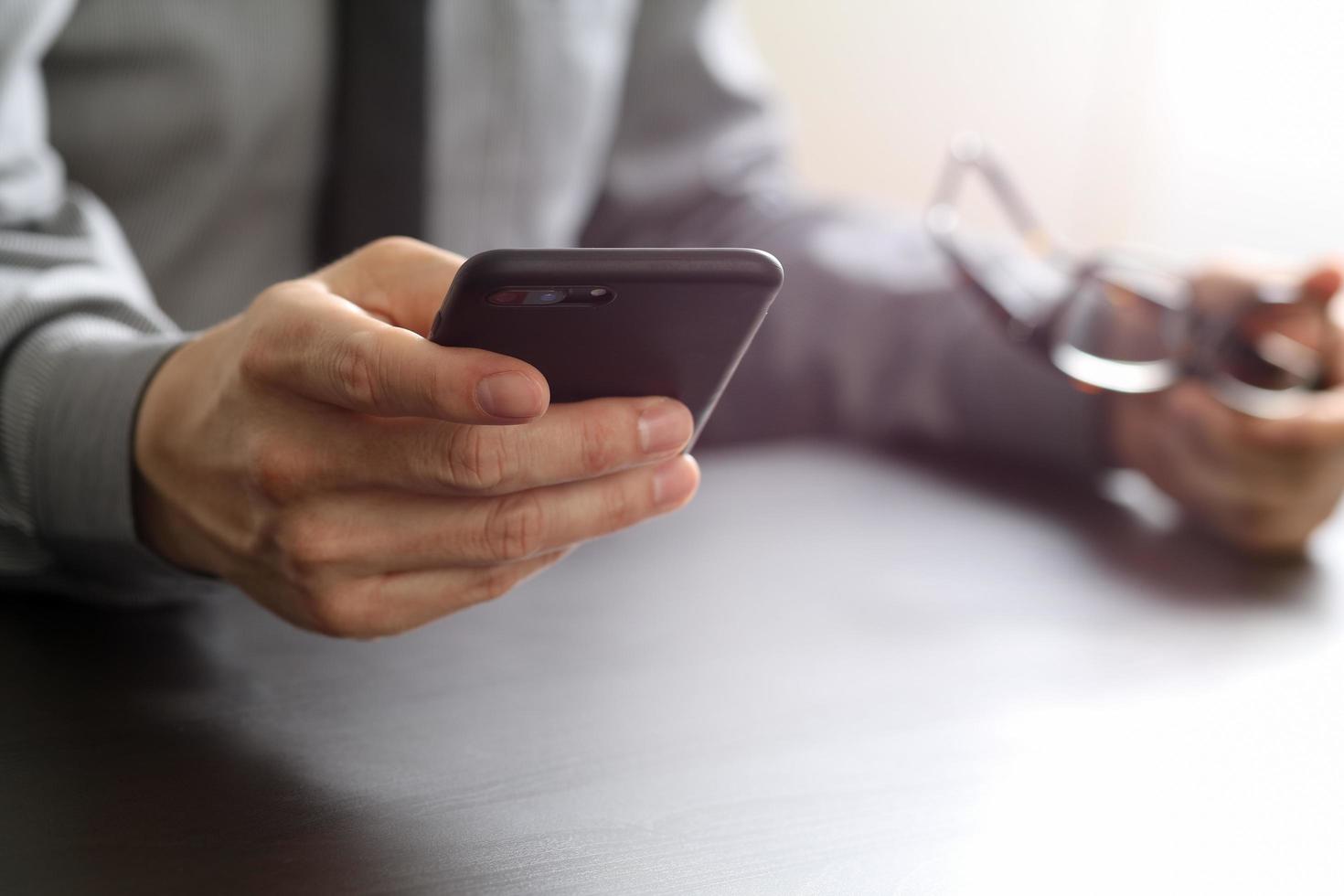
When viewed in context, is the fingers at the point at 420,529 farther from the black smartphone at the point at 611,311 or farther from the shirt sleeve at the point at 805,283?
the shirt sleeve at the point at 805,283

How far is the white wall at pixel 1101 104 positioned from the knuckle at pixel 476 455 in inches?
59.4

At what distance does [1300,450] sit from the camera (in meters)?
0.63

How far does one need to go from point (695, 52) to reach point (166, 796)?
78 cm

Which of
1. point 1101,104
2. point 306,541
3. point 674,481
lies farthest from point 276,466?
point 1101,104

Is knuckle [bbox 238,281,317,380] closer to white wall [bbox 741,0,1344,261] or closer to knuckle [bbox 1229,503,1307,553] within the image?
knuckle [bbox 1229,503,1307,553]

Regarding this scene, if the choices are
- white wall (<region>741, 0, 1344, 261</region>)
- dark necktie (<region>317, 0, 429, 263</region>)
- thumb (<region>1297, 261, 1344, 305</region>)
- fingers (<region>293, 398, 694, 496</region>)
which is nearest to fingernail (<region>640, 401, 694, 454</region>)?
fingers (<region>293, 398, 694, 496</region>)

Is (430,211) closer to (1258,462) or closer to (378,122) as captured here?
(378,122)

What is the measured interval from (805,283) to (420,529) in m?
0.57

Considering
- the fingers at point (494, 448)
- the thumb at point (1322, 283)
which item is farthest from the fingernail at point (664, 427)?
the thumb at point (1322, 283)

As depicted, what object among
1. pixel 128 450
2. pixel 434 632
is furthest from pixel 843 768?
pixel 128 450

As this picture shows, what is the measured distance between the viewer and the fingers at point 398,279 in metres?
0.35

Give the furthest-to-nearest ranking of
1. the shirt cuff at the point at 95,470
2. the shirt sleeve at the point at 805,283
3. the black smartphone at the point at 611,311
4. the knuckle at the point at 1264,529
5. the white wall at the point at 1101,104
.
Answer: the white wall at the point at 1101,104, the shirt sleeve at the point at 805,283, the knuckle at the point at 1264,529, the shirt cuff at the point at 95,470, the black smartphone at the point at 611,311

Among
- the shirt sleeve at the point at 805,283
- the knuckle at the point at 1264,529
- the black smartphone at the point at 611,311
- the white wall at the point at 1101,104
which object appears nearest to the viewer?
the black smartphone at the point at 611,311

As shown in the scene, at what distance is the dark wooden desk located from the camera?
0.28m
